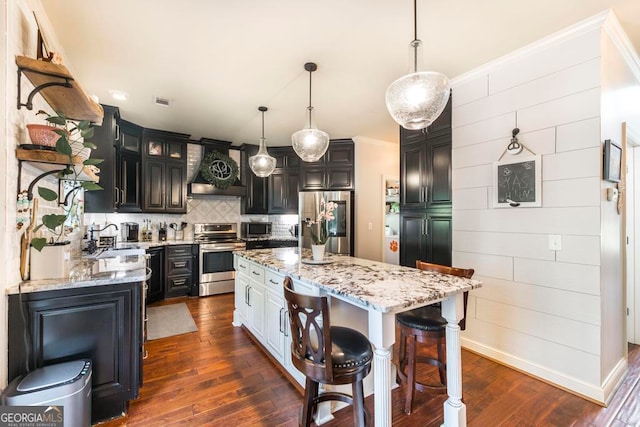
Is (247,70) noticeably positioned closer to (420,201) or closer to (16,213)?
(16,213)

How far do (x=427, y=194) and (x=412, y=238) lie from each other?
0.55 metres

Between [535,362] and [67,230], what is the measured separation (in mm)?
4087

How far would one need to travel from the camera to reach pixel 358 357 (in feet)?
4.54

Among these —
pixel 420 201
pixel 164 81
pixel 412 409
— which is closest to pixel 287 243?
pixel 420 201

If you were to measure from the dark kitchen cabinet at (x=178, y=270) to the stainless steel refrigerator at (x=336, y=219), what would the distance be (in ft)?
6.16

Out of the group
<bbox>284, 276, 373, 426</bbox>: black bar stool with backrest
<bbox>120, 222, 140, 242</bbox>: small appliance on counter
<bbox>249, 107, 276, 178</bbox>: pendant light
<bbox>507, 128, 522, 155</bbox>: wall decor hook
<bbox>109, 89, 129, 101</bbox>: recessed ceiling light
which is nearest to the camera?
<bbox>284, 276, 373, 426</bbox>: black bar stool with backrest

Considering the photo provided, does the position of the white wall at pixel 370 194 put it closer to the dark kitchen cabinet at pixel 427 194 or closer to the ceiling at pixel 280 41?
the dark kitchen cabinet at pixel 427 194

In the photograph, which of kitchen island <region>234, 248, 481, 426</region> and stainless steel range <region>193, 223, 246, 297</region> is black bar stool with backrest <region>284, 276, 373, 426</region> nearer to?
kitchen island <region>234, 248, 481, 426</region>

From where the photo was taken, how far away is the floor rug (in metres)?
3.11

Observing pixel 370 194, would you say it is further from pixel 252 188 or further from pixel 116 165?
pixel 116 165

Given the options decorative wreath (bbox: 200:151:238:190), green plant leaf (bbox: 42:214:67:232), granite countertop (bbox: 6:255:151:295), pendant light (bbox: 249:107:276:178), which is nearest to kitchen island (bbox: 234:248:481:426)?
granite countertop (bbox: 6:255:151:295)

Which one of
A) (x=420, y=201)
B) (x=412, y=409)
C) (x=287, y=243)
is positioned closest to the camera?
(x=412, y=409)

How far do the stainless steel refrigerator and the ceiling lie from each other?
180cm

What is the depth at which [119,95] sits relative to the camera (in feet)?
10.2
